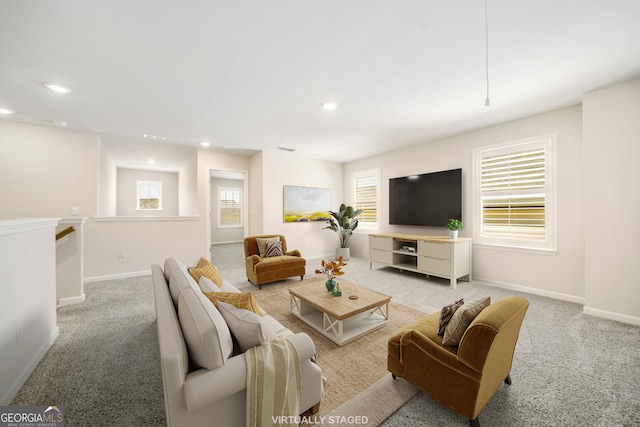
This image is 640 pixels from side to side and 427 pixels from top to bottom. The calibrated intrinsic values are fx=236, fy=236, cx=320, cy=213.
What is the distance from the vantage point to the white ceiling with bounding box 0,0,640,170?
5.48ft

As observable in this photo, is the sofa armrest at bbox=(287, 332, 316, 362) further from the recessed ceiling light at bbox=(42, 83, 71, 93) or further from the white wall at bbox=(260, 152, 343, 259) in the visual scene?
the white wall at bbox=(260, 152, 343, 259)

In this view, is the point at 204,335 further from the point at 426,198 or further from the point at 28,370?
the point at 426,198

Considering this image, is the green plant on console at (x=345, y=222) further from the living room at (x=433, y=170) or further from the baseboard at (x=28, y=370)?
the baseboard at (x=28, y=370)

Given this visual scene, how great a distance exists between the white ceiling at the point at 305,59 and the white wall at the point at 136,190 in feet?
14.9

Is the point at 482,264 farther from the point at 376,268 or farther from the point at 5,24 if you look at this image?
the point at 5,24

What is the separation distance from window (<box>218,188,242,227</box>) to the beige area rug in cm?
714

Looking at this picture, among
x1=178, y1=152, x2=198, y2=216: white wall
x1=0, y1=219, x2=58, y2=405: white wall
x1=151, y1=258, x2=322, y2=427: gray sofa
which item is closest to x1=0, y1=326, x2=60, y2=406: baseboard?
x1=0, y1=219, x2=58, y2=405: white wall

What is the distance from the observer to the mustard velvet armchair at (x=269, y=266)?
382 centimetres

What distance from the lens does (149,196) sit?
8.13 metres

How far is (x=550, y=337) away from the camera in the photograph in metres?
2.31

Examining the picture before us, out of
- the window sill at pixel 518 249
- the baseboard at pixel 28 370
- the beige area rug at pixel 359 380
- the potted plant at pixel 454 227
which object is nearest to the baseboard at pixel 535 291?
the window sill at pixel 518 249

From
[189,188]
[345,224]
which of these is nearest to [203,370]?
[345,224]

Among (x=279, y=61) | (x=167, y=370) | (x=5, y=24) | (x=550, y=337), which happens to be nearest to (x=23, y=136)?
(x=5, y=24)

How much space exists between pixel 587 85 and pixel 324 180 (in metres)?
4.86
